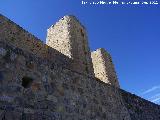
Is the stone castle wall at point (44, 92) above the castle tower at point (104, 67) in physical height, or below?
below

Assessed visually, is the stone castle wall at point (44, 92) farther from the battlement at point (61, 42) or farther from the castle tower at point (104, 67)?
the castle tower at point (104, 67)

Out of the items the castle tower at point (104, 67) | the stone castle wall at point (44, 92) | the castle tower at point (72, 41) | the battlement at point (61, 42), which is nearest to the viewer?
the stone castle wall at point (44, 92)

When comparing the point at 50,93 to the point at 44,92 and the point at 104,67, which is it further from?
the point at 104,67

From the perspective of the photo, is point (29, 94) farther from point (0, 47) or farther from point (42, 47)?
point (42, 47)

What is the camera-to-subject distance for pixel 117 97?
24.0 ft

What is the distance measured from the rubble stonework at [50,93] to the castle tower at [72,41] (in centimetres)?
281

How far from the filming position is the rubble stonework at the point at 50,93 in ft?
14.2

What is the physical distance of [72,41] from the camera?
10352mm

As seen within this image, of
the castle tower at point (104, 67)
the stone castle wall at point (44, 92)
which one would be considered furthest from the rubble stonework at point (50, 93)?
the castle tower at point (104, 67)

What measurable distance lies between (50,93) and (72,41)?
18.1 feet

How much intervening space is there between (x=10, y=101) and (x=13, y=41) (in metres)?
4.37

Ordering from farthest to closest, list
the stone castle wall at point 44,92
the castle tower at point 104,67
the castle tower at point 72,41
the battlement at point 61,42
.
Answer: the castle tower at point 104,67
the castle tower at point 72,41
the battlement at point 61,42
the stone castle wall at point 44,92

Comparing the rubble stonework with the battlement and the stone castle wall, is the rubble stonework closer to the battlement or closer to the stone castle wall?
the stone castle wall

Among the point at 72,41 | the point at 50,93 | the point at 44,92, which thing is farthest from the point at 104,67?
the point at 44,92
